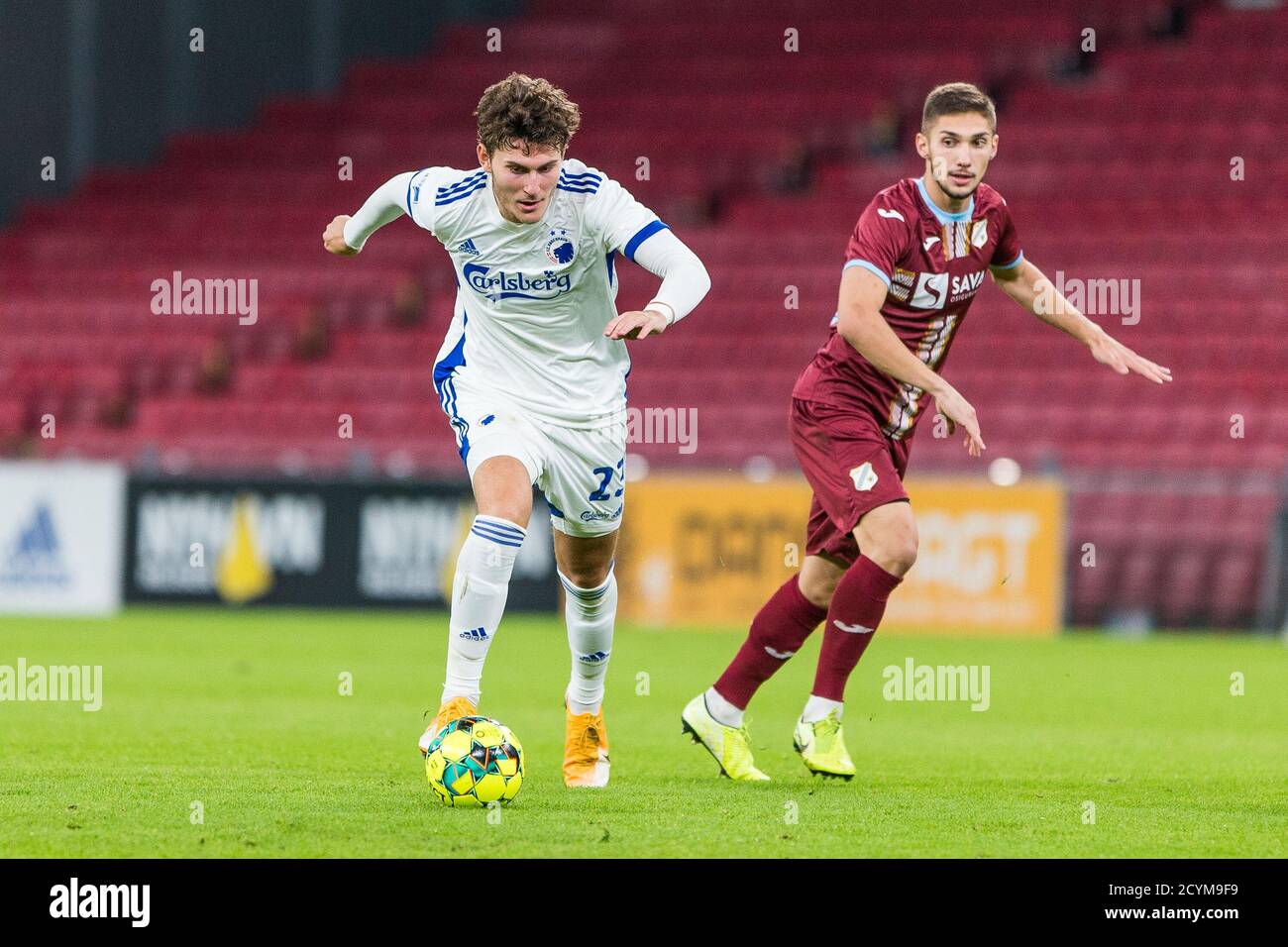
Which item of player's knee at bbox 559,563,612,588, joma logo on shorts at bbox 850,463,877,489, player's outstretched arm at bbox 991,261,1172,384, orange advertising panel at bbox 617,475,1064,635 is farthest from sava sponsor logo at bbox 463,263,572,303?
orange advertising panel at bbox 617,475,1064,635

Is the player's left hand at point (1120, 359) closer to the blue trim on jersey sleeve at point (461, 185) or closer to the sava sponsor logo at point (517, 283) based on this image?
the sava sponsor logo at point (517, 283)

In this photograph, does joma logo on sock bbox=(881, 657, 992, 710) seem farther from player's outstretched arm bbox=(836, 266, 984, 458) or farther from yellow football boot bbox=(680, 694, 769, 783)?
player's outstretched arm bbox=(836, 266, 984, 458)

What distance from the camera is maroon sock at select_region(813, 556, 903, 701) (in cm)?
701

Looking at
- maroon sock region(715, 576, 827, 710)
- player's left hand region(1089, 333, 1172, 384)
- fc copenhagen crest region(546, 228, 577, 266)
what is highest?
fc copenhagen crest region(546, 228, 577, 266)

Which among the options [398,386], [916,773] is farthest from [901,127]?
[916,773]

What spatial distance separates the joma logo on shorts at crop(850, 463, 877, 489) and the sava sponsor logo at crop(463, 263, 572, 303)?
3.80ft

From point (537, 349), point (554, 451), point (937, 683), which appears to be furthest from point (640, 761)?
point (937, 683)

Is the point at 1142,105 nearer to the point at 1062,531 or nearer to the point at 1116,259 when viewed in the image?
the point at 1116,259

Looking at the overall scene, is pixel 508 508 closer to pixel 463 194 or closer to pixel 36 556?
pixel 463 194

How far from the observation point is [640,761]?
25.3ft

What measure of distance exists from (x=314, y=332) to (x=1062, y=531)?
1029 cm

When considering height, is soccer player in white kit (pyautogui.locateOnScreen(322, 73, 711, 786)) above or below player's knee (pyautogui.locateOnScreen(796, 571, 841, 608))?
above

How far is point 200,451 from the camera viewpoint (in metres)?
20.6
